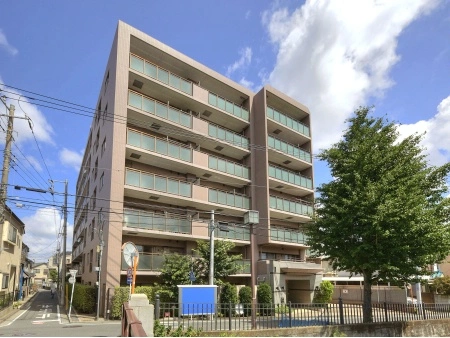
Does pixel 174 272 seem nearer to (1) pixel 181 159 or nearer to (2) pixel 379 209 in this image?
(1) pixel 181 159

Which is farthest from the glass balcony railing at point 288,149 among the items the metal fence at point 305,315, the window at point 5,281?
the window at point 5,281

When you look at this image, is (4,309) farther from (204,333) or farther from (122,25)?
(122,25)

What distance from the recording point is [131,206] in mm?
24703

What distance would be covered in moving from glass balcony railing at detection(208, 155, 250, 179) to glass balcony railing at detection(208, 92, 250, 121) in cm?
438

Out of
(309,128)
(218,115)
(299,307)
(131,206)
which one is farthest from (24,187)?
(309,128)

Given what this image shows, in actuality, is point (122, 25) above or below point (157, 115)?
above

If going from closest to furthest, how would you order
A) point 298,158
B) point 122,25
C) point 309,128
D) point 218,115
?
1. point 122,25
2. point 218,115
3. point 298,158
4. point 309,128

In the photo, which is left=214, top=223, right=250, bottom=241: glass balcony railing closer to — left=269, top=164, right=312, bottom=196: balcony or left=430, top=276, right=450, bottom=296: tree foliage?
left=269, top=164, right=312, bottom=196: balcony

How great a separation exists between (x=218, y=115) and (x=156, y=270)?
13.7 m

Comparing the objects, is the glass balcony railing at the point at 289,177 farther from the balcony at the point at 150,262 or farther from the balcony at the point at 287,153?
the balcony at the point at 150,262

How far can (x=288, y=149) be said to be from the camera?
3388 centimetres

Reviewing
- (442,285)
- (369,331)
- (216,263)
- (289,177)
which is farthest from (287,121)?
(369,331)

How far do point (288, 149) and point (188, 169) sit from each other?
10941 millimetres

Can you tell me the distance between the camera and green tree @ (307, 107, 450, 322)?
13.4m
